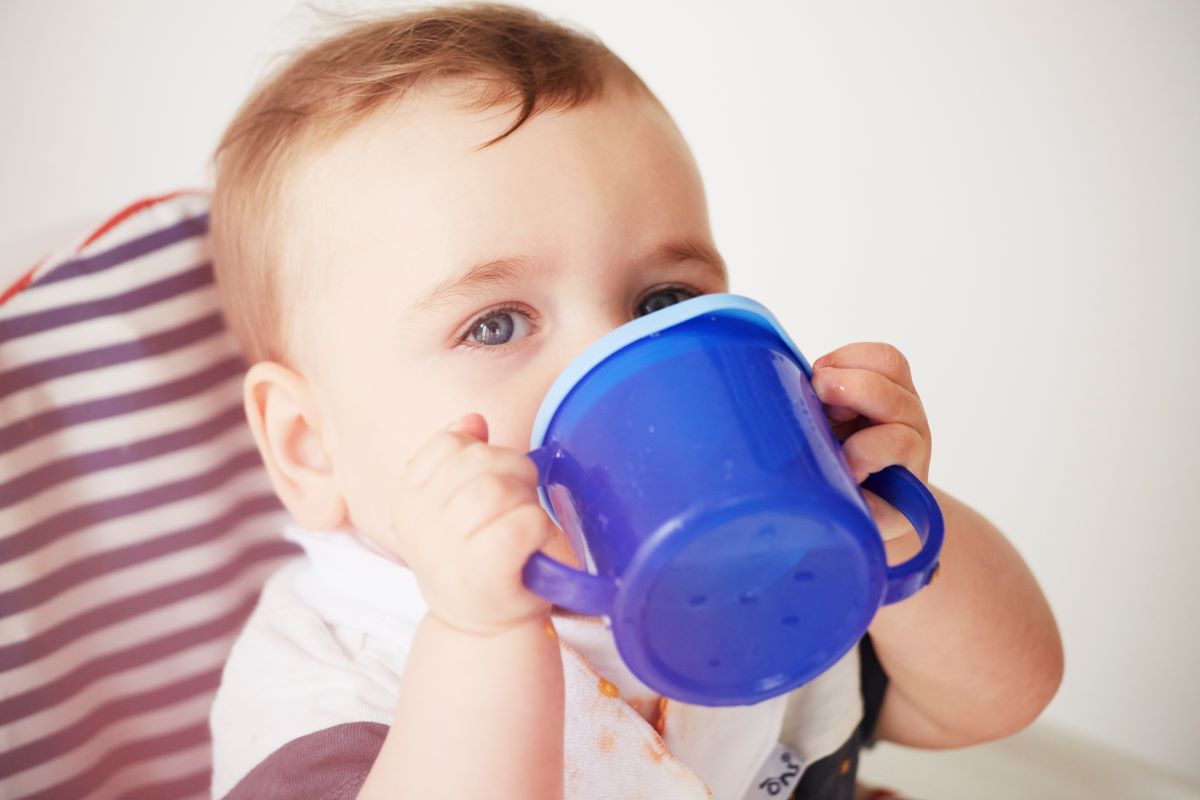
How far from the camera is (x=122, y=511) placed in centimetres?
90

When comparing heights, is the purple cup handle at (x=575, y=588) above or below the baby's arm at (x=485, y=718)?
above

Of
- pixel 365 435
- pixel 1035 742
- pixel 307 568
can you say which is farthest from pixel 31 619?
pixel 1035 742

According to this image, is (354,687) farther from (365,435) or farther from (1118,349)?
(1118,349)

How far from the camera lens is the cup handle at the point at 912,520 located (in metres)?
0.48

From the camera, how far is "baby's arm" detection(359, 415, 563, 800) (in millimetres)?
510

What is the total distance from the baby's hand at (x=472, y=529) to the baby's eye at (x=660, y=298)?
0.20 meters

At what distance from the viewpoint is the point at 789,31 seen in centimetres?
129

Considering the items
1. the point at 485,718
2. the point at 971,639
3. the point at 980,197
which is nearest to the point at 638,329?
the point at 485,718

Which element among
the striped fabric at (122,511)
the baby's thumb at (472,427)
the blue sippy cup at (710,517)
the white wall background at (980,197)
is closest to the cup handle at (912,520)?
the blue sippy cup at (710,517)

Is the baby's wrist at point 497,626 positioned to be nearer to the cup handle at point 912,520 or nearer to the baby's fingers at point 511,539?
the baby's fingers at point 511,539

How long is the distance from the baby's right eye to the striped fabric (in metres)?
0.38

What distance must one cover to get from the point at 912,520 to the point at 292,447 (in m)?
0.47

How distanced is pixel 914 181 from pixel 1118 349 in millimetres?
294

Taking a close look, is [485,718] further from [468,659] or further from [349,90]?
[349,90]
